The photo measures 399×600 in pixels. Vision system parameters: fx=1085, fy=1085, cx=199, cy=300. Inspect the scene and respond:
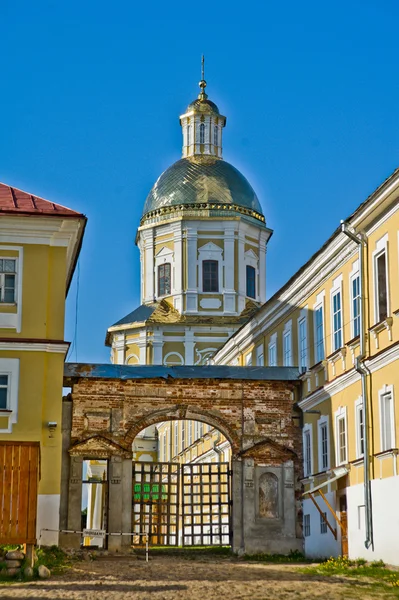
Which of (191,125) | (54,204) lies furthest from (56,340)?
(191,125)

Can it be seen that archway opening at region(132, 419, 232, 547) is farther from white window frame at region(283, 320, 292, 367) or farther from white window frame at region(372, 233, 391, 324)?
white window frame at region(372, 233, 391, 324)

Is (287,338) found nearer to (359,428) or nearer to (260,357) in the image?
(260,357)

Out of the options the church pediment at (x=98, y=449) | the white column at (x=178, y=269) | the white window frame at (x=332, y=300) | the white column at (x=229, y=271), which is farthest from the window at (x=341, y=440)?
the white column at (x=178, y=269)

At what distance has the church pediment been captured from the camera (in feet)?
87.0

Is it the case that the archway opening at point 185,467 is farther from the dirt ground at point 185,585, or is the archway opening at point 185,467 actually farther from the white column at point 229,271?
the dirt ground at point 185,585

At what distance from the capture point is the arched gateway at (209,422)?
26.6 meters

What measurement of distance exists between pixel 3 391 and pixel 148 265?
86.4ft

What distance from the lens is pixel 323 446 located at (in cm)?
2583

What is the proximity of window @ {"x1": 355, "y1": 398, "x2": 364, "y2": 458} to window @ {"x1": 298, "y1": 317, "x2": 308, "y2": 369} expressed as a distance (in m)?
4.72

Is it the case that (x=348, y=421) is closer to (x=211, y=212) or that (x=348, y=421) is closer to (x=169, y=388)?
(x=169, y=388)

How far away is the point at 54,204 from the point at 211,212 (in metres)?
23.9

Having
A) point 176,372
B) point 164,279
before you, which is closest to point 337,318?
point 176,372

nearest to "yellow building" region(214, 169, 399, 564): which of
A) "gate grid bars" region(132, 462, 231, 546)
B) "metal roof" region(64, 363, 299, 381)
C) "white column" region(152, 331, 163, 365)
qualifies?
"metal roof" region(64, 363, 299, 381)

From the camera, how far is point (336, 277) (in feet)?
82.5
